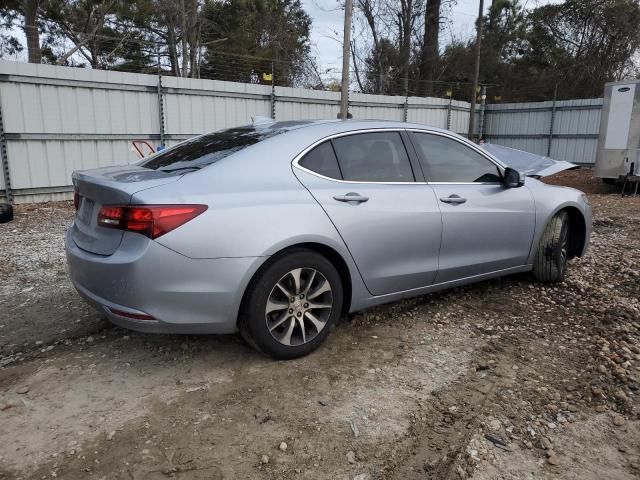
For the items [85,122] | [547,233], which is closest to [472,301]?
[547,233]

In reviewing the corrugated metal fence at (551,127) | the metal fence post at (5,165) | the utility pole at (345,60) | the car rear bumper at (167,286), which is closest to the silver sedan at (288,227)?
the car rear bumper at (167,286)

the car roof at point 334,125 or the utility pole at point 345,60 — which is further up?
the utility pole at point 345,60

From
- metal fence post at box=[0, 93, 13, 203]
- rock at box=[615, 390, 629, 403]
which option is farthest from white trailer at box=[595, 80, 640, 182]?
metal fence post at box=[0, 93, 13, 203]

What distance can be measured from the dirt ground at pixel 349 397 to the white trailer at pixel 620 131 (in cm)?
900

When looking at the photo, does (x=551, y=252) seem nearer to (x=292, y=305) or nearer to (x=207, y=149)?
(x=292, y=305)

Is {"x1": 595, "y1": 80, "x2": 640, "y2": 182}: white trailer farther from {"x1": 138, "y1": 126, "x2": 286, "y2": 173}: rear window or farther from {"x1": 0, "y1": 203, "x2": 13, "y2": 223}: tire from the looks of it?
{"x1": 0, "y1": 203, "x2": 13, "y2": 223}: tire

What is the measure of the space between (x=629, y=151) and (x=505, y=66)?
64.6 ft

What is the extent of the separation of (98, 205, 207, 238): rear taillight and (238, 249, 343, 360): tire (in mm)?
533

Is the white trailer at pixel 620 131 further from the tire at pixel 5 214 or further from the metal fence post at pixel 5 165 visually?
the metal fence post at pixel 5 165

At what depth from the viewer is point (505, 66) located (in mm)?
29656

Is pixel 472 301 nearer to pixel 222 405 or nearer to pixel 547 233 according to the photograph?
pixel 547 233

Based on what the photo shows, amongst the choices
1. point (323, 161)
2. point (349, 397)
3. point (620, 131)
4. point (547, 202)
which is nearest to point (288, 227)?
point (323, 161)

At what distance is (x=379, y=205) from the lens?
3.50 metres

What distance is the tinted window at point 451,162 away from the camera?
3959 millimetres
